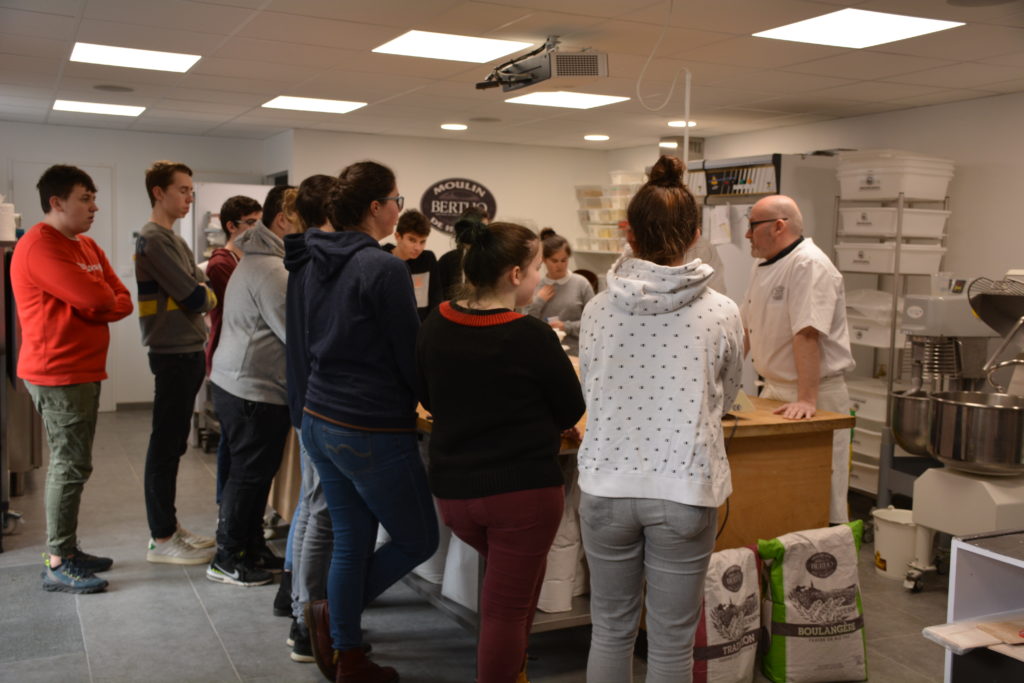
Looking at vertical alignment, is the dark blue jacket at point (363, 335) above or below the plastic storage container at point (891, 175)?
below

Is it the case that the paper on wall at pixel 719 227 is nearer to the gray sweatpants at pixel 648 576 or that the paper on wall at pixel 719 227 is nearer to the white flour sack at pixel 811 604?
the white flour sack at pixel 811 604

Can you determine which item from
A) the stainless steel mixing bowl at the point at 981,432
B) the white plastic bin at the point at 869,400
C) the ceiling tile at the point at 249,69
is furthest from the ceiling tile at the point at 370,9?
the white plastic bin at the point at 869,400

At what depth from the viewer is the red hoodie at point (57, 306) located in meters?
3.38

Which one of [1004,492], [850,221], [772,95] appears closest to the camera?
[1004,492]

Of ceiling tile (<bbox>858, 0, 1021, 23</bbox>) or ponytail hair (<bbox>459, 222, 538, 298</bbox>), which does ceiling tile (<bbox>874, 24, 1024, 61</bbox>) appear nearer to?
ceiling tile (<bbox>858, 0, 1021, 23</bbox>)

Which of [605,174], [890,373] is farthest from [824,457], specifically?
[605,174]

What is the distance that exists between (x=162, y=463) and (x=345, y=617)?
149 centimetres

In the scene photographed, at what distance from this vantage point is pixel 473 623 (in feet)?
9.52

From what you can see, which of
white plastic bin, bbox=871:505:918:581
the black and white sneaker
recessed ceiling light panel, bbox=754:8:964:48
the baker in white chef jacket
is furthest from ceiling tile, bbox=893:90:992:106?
the black and white sneaker

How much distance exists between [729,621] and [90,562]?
8.28 ft

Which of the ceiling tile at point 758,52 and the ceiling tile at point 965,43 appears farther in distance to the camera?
the ceiling tile at point 758,52

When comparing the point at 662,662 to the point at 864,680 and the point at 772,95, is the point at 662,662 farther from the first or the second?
the point at 772,95

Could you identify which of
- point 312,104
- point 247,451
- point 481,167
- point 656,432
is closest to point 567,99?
point 312,104

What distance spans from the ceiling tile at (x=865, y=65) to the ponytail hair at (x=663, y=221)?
288 centimetres
